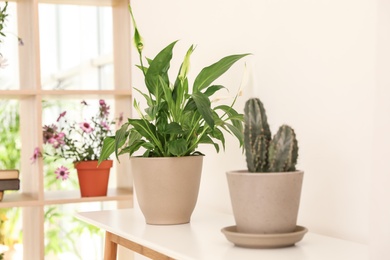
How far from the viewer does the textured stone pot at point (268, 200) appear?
143 cm

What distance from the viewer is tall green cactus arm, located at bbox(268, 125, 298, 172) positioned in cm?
142

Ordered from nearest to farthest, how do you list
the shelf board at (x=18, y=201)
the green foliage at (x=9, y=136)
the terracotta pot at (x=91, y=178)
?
the shelf board at (x=18, y=201)
the terracotta pot at (x=91, y=178)
the green foliage at (x=9, y=136)

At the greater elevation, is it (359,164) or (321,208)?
(359,164)

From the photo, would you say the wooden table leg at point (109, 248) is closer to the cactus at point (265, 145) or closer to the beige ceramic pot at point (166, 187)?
the beige ceramic pot at point (166, 187)

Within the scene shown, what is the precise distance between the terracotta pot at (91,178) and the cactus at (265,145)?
5.45 feet

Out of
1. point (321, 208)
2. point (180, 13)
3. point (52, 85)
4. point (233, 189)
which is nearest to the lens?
point (233, 189)

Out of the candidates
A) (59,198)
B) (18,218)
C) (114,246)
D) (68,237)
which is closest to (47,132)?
(59,198)

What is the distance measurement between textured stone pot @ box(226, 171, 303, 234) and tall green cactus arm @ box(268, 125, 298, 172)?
1.0 inches

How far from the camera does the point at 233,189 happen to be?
1481mm

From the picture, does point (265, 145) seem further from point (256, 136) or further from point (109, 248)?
point (109, 248)

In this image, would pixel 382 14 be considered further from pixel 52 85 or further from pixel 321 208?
pixel 52 85

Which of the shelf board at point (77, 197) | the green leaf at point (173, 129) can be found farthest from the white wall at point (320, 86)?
the shelf board at point (77, 197)

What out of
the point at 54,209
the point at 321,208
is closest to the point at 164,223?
the point at 321,208

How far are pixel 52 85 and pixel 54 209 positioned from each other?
68 centimetres
